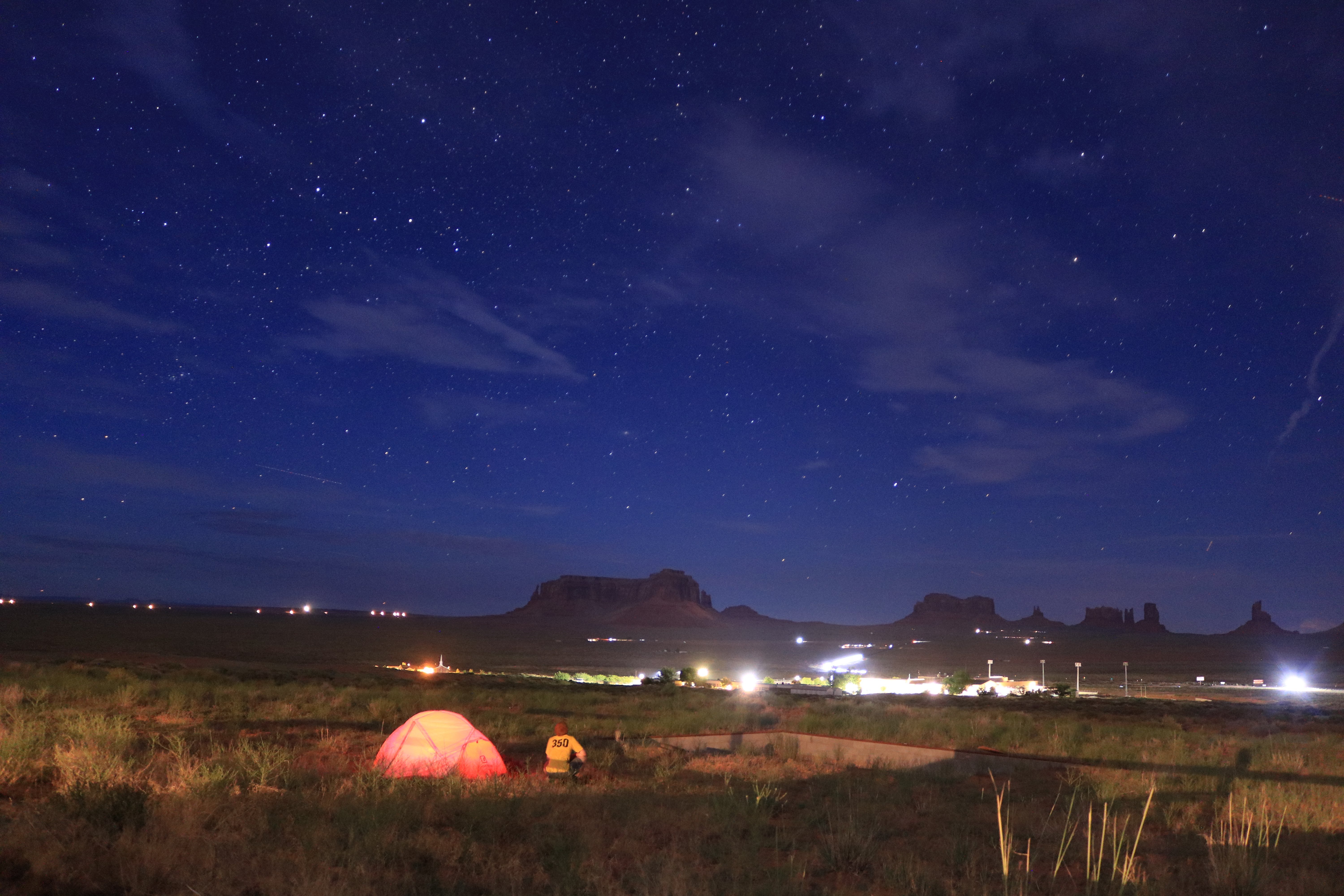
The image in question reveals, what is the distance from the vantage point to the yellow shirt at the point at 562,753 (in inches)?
516

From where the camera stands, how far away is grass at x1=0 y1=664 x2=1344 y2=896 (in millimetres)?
7410

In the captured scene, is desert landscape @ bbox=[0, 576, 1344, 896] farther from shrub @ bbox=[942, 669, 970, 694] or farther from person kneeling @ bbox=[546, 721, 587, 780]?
shrub @ bbox=[942, 669, 970, 694]

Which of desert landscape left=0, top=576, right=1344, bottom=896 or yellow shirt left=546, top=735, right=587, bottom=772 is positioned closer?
desert landscape left=0, top=576, right=1344, bottom=896

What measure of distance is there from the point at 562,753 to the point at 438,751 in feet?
6.33

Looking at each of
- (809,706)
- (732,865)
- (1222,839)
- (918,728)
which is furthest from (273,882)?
(809,706)

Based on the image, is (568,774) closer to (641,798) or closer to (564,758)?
(564,758)

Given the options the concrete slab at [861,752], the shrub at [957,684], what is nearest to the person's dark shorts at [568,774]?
the concrete slab at [861,752]

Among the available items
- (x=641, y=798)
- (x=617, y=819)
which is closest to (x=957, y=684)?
(x=641, y=798)

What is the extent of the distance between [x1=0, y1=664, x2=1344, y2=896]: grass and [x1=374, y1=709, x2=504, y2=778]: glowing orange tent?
2.14 ft

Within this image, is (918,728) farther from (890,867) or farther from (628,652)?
(628,652)

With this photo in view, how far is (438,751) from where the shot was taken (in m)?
13.4

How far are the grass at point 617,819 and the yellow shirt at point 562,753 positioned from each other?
0.96ft

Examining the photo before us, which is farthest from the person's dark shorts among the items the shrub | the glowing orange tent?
the shrub

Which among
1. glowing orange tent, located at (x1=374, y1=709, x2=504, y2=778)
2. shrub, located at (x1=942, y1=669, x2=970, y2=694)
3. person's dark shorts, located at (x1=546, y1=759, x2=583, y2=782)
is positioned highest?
glowing orange tent, located at (x1=374, y1=709, x2=504, y2=778)
